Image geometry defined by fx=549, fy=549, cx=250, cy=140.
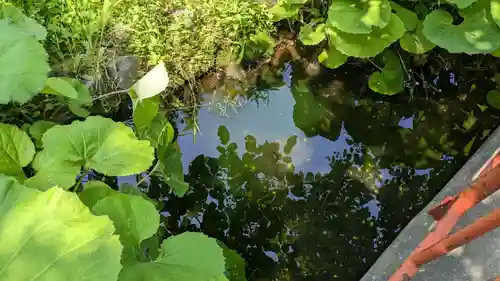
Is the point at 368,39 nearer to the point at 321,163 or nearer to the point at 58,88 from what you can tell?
the point at 321,163

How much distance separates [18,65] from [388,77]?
1734mm

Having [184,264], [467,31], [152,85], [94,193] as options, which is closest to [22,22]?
[152,85]

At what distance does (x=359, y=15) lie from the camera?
221 cm

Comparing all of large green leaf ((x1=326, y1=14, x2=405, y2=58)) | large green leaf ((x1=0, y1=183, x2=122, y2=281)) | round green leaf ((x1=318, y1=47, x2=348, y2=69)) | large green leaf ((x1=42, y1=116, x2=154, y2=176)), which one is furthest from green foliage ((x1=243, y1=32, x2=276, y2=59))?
large green leaf ((x1=0, y1=183, x2=122, y2=281))

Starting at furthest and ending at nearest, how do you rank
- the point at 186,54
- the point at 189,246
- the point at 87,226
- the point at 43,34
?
the point at 186,54 < the point at 43,34 < the point at 189,246 < the point at 87,226

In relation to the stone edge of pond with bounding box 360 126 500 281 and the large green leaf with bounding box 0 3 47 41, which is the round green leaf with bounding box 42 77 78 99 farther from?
the stone edge of pond with bounding box 360 126 500 281

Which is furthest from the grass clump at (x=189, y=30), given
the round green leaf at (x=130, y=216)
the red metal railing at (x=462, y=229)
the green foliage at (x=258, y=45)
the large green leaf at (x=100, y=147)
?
the red metal railing at (x=462, y=229)

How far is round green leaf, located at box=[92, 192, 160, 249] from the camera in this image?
125cm

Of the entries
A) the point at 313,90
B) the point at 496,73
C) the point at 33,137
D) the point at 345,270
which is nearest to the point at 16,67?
the point at 33,137

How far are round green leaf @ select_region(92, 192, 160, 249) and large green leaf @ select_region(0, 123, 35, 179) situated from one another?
0.32 m

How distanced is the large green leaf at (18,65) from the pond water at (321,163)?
3.50ft

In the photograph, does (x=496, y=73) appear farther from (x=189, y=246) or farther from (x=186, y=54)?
(x=189, y=246)

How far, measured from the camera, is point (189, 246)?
4.17ft

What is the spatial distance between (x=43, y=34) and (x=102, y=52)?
76cm
